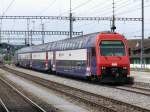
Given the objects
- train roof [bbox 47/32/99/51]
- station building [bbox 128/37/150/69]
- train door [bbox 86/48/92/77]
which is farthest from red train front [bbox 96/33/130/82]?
station building [bbox 128/37/150/69]

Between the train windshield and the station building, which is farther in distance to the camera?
the station building

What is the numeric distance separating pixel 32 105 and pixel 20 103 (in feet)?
4.33

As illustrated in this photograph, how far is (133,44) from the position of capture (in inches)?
4599

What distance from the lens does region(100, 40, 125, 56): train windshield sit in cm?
2880

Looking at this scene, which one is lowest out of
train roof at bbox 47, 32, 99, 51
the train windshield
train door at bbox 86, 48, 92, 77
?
train door at bbox 86, 48, 92, 77

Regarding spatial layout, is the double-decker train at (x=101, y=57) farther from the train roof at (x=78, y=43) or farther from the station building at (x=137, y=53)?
the station building at (x=137, y=53)

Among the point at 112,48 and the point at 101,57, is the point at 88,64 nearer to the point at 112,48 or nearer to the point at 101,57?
the point at 101,57

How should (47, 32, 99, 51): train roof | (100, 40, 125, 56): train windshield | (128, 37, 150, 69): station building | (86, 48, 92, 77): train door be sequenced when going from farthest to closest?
(128, 37, 150, 69): station building < (47, 32, 99, 51): train roof < (86, 48, 92, 77): train door < (100, 40, 125, 56): train windshield

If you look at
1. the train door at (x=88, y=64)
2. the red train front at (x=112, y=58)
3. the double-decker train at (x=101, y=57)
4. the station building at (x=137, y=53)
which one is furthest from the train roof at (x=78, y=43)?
the station building at (x=137, y=53)

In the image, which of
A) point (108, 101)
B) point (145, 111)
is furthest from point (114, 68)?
point (145, 111)

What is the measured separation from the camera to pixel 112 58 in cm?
2856

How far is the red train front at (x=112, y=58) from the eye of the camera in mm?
28312

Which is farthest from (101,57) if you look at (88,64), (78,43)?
(78,43)

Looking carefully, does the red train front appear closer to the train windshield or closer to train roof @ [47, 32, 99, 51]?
the train windshield
